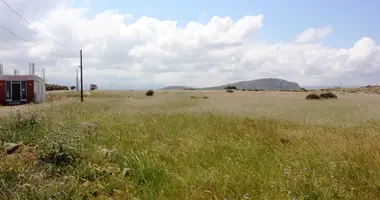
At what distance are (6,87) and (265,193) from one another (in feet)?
137

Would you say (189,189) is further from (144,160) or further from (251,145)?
(251,145)

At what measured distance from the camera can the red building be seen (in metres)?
39.1

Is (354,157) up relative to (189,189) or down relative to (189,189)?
up

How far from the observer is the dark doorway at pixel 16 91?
39531 mm

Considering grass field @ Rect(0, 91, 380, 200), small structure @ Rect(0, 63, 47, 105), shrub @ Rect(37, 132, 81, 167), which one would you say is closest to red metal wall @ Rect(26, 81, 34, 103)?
small structure @ Rect(0, 63, 47, 105)

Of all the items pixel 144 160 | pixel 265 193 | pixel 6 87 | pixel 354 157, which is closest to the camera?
pixel 265 193

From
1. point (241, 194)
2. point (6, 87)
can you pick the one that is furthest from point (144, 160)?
point (6, 87)

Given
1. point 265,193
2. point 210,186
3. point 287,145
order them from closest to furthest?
point 265,193, point 210,186, point 287,145

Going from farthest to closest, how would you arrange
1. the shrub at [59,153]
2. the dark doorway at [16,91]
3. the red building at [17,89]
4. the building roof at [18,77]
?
the dark doorway at [16,91], the red building at [17,89], the building roof at [18,77], the shrub at [59,153]

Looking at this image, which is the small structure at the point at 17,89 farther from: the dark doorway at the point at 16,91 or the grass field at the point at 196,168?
the grass field at the point at 196,168

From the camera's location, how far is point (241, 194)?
4.55 metres

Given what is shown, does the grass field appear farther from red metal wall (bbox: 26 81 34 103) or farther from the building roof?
the building roof

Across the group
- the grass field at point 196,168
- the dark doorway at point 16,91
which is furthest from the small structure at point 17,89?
the grass field at point 196,168

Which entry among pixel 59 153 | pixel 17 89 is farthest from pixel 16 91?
pixel 59 153
